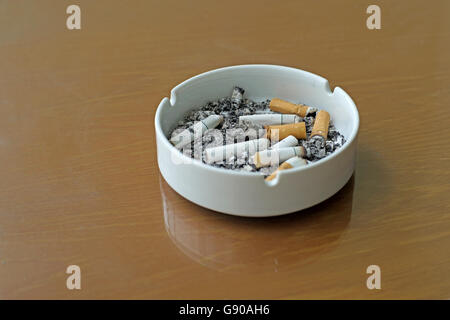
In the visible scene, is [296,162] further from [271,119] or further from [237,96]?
[237,96]

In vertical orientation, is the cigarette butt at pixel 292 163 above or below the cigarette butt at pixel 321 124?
below

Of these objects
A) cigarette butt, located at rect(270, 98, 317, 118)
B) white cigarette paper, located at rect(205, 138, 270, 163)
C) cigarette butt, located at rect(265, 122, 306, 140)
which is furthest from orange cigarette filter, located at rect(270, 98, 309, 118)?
white cigarette paper, located at rect(205, 138, 270, 163)

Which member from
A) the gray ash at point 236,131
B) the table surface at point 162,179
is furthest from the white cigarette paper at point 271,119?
the table surface at point 162,179

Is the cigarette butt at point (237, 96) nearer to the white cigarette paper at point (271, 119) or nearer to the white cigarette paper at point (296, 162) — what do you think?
the white cigarette paper at point (271, 119)

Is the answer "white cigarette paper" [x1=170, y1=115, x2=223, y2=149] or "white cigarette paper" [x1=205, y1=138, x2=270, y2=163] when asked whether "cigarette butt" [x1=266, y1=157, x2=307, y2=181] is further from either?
"white cigarette paper" [x1=170, y1=115, x2=223, y2=149]

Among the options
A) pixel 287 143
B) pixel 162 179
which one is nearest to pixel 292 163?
pixel 287 143

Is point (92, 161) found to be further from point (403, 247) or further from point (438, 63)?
point (438, 63)
